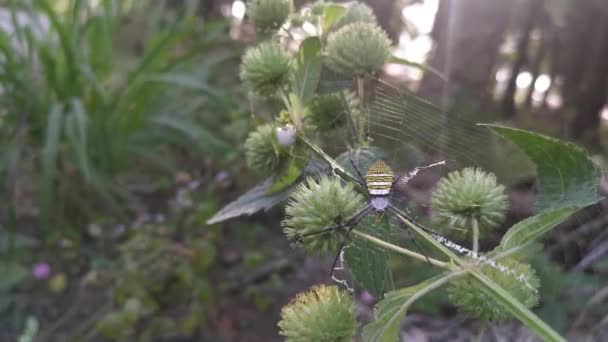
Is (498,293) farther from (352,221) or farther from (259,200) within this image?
(259,200)

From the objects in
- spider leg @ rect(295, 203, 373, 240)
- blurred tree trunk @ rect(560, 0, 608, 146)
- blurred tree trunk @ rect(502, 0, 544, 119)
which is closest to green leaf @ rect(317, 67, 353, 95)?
spider leg @ rect(295, 203, 373, 240)

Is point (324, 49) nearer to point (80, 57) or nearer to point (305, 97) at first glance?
point (305, 97)

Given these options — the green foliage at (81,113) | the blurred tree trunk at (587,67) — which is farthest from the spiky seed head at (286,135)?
the blurred tree trunk at (587,67)

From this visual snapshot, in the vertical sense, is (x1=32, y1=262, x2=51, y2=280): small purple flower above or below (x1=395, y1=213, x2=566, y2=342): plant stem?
below

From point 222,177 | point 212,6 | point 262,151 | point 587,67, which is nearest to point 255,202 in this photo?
point 262,151

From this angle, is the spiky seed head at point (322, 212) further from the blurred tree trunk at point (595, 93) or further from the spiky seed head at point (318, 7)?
the blurred tree trunk at point (595, 93)

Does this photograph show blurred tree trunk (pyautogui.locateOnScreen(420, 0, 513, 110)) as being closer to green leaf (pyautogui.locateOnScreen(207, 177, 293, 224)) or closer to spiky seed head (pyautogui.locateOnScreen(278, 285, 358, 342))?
green leaf (pyautogui.locateOnScreen(207, 177, 293, 224))
